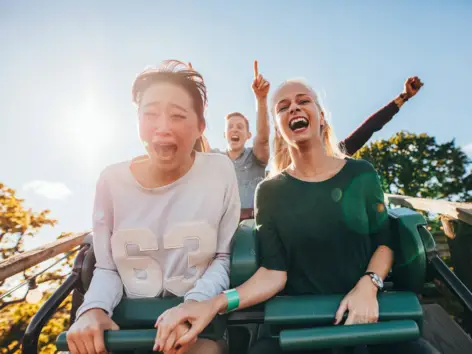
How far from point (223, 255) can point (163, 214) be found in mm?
300

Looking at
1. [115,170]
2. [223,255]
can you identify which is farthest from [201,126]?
[223,255]

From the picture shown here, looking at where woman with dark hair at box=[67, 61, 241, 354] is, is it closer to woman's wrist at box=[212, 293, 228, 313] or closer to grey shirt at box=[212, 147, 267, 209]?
woman's wrist at box=[212, 293, 228, 313]

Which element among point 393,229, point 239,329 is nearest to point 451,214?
point 393,229

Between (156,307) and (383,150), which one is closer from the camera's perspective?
(156,307)

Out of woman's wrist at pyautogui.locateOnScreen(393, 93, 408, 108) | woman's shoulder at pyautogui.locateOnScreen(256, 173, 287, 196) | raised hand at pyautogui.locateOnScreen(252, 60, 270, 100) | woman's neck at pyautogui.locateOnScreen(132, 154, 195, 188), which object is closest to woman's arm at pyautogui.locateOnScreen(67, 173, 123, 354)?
woman's neck at pyautogui.locateOnScreen(132, 154, 195, 188)

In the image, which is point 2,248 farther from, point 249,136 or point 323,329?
point 323,329

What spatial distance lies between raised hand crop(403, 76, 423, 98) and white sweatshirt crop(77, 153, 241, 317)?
6.48 feet

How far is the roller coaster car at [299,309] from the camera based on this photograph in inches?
29.7

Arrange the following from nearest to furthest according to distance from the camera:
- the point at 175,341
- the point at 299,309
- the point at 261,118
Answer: the point at 175,341 → the point at 299,309 → the point at 261,118

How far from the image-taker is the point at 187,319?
0.96m

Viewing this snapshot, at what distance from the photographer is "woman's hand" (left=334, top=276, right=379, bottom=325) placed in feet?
3.27

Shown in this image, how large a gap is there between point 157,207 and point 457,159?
27082 millimetres

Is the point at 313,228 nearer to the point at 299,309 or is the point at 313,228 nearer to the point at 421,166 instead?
the point at 299,309

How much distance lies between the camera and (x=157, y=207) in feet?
4.07
